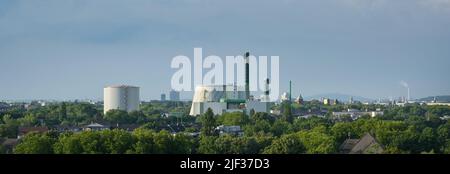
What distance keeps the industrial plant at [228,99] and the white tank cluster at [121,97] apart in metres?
7.45

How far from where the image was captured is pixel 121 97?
85250mm

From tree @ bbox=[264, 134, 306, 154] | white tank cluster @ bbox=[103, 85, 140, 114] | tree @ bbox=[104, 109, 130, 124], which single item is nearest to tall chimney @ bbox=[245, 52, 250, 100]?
white tank cluster @ bbox=[103, 85, 140, 114]

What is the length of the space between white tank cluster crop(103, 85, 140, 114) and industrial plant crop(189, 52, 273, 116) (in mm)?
7450

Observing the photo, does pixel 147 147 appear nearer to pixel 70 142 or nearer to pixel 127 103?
pixel 70 142

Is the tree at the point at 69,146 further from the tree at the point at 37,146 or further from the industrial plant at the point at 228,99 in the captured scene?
the industrial plant at the point at 228,99

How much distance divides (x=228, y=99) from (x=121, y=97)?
12590 mm

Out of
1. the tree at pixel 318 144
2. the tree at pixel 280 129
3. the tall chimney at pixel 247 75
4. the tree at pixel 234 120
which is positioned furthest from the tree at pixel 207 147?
the tall chimney at pixel 247 75

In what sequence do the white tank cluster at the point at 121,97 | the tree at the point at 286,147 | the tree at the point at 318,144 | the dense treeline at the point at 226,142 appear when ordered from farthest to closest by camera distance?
the white tank cluster at the point at 121,97, the tree at the point at 318,144, the tree at the point at 286,147, the dense treeline at the point at 226,142

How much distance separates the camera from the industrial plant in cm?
8288

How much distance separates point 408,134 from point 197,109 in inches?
2154

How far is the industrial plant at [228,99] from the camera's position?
82875 mm

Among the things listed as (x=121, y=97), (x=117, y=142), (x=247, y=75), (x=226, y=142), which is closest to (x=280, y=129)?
→ (x=226, y=142)
